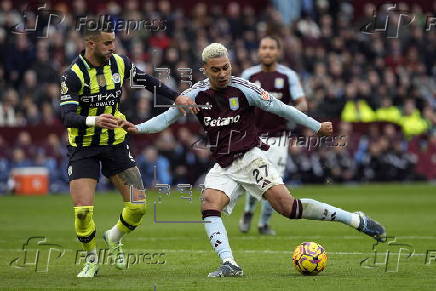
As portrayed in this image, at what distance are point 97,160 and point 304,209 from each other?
228 cm

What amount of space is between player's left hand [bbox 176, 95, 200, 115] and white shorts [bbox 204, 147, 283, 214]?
2.23 ft

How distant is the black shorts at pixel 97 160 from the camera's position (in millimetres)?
10141

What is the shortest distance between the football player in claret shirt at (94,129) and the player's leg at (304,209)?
4.12 feet

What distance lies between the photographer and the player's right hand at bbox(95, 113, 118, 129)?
9.41m

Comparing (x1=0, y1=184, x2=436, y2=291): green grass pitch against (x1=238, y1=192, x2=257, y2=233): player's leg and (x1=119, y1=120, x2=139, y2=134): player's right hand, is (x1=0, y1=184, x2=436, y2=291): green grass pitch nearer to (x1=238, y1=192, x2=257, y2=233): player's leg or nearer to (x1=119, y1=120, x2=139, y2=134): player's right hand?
(x1=238, y1=192, x2=257, y2=233): player's leg

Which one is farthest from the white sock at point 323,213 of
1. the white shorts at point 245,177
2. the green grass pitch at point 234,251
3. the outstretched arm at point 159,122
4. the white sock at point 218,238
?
the outstretched arm at point 159,122

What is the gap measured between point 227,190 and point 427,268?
2.29 meters

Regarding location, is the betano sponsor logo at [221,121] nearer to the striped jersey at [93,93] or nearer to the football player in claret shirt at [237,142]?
the football player in claret shirt at [237,142]

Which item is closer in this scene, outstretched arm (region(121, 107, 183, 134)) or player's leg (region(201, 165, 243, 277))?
player's leg (region(201, 165, 243, 277))

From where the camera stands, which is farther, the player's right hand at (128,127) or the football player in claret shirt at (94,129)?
the football player in claret shirt at (94,129)

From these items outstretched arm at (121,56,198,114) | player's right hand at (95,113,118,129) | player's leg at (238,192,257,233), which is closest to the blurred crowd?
player's leg at (238,192,257,233)

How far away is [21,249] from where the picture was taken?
13.0 meters


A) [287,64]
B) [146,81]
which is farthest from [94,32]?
[287,64]

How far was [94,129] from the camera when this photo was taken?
33.6 feet
